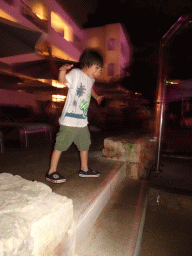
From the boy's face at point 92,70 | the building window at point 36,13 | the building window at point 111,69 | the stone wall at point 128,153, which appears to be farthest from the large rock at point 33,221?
the building window at point 111,69

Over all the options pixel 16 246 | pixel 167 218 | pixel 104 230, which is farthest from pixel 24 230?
pixel 167 218

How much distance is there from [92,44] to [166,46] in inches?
753

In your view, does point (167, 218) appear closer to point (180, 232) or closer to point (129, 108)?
→ point (180, 232)

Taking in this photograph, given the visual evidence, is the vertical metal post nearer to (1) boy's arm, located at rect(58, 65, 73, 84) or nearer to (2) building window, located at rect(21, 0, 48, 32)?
(1) boy's arm, located at rect(58, 65, 73, 84)

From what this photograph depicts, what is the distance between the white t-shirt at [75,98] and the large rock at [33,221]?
33.2 inches

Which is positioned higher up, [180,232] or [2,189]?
[2,189]

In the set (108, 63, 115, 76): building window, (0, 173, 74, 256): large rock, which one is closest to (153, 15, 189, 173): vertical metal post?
(0, 173, 74, 256): large rock

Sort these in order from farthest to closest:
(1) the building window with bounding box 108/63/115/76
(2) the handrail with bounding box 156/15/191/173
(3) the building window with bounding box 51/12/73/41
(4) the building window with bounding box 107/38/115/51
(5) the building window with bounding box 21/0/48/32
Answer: (1) the building window with bounding box 108/63/115/76, (4) the building window with bounding box 107/38/115/51, (3) the building window with bounding box 51/12/73/41, (5) the building window with bounding box 21/0/48/32, (2) the handrail with bounding box 156/15/191/173

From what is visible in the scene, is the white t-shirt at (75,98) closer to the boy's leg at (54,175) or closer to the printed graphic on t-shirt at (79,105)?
the printed graphic on t-shirt at (79,105)

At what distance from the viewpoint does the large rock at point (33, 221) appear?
0.71 metres

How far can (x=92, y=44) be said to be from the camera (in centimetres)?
1998

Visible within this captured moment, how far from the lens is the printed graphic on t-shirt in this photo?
1834mm

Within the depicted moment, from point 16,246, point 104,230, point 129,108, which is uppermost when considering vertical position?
point 129,108

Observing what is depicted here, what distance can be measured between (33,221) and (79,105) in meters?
1.31
